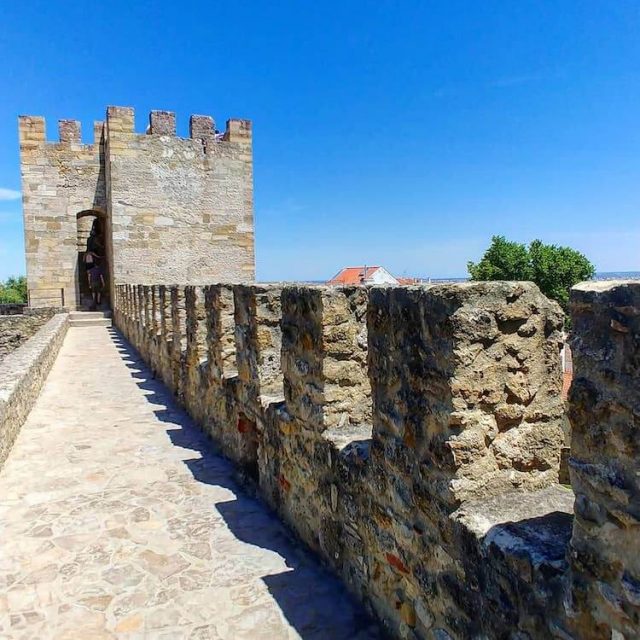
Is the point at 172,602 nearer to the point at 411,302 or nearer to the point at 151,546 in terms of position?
the point at 151,546

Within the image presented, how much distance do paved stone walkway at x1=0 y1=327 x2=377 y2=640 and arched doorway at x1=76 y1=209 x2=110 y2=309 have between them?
14.5 meters

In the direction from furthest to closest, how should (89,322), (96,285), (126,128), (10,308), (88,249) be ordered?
1. (10,308)
2. (88,249)
3. (96,285)
4. (89,322)
5. (126,128)

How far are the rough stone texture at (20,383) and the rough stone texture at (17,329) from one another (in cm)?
770

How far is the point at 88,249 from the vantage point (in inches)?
838

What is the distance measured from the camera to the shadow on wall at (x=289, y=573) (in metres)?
2.74

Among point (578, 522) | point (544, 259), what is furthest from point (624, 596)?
point (544, 259)

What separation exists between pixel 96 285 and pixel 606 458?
2036 centimetres

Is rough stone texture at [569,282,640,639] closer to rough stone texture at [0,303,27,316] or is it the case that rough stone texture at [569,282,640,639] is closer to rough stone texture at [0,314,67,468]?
rough stone texture at [0,314,67,468]

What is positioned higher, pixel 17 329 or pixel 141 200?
pixel 141 200

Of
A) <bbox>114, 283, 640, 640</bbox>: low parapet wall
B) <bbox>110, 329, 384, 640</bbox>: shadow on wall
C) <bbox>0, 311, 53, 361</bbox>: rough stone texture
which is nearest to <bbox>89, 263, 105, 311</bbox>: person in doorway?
<bbox>0, 311, 53, 361</bbox>: rough stone texture

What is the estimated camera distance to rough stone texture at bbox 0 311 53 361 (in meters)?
17.5

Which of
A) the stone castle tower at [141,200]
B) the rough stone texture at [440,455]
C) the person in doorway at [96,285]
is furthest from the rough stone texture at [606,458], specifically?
the person in doorway at [96,285]

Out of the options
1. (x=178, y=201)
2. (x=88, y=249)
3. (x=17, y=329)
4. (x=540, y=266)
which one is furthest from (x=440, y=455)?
(x=540, y=266)

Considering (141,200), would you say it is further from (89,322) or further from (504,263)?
(504,263)
